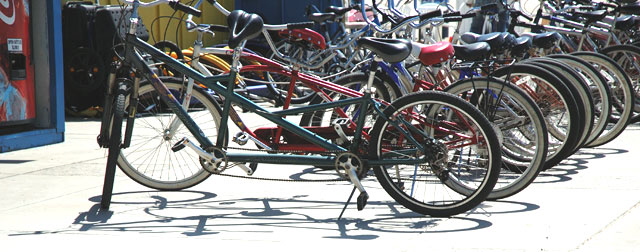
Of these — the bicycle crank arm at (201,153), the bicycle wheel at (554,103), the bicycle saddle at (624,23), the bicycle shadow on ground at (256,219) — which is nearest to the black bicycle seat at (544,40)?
the bicycle wheel at (554,103)

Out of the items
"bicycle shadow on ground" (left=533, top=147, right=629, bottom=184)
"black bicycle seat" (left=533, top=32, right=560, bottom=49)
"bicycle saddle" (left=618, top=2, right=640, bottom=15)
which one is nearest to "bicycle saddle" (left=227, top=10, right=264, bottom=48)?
"bicycle shadow on ground" (left=533, top=147, right=629, bottom=184)

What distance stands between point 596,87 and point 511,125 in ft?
5.11

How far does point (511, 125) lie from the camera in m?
6.07

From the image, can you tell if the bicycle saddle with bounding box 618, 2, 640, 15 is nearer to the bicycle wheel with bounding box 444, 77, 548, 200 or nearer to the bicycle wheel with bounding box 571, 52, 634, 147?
the bicycle wheel with bounding box 571, 52, 634, 147

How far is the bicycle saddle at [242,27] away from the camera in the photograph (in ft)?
18.0

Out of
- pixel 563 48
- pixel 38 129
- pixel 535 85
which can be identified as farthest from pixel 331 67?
pixel 535 85

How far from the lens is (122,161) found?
604 cm

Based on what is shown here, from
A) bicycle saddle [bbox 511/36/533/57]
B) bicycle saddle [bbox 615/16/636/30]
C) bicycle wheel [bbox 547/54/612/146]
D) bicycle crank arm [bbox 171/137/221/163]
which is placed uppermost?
bicycle saddle [bbox 511/36/533/57]

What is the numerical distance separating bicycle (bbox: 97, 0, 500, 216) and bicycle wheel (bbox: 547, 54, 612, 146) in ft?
6.36

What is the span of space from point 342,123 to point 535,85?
158 centimetres

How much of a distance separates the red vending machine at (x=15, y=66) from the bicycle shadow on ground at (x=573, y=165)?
4.21m

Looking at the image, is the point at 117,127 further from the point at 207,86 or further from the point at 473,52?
the point at 473,52

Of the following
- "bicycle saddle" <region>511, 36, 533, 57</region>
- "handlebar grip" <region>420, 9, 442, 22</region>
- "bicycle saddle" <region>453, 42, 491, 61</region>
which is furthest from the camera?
"handlebar grip" <region>420, 9, 442, 22</region>

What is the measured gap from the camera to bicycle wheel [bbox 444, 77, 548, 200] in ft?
18.1
